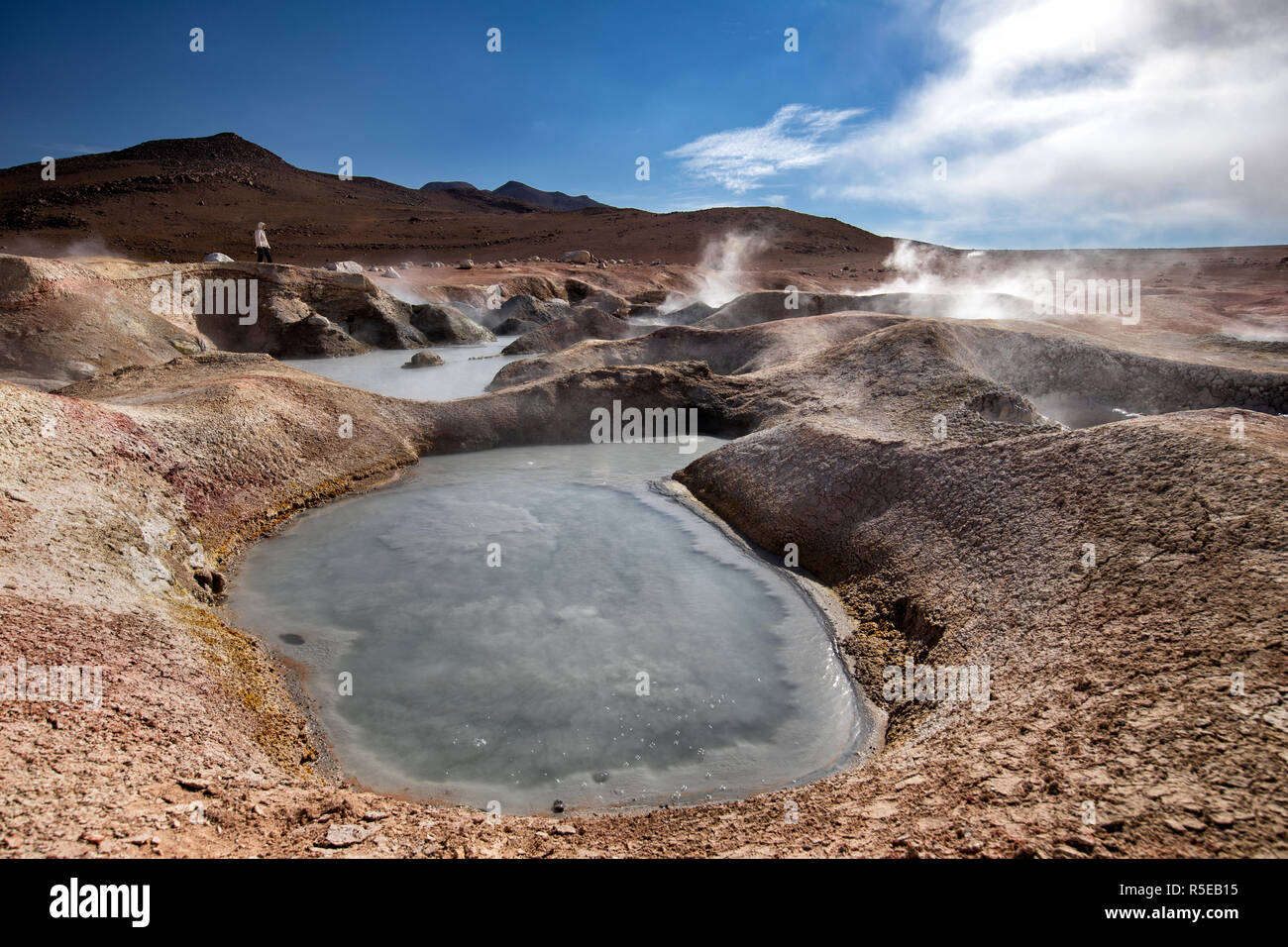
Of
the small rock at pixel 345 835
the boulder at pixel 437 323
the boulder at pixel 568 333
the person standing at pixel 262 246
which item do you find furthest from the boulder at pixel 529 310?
the small rock at pixel 345 835

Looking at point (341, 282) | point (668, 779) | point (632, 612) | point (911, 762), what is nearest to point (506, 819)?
point (668, 779)

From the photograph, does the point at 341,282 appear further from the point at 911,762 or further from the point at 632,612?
the point at 911,762

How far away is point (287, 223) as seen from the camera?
198ft

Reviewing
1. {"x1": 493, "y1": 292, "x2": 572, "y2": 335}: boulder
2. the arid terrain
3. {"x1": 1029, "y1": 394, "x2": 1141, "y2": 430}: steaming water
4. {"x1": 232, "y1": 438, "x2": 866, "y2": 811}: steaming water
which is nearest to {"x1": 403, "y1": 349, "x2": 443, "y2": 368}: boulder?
the arid terrain

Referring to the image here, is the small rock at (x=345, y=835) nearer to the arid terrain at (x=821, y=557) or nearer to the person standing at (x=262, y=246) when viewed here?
the arid terrain at (x=821, y=557)

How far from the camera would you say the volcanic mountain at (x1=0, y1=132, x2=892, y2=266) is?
50344mm

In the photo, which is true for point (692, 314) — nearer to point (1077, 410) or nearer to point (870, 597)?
point (1077, 410)

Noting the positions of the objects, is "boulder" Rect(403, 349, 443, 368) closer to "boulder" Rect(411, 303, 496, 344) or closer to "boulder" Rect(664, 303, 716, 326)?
"boulder" Rect(411, 303, 496, 344)

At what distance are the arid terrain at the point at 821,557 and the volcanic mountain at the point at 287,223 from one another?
38328mm

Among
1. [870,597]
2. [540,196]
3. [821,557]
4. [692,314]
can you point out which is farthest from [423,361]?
[540,196]

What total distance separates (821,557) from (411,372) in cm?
1588

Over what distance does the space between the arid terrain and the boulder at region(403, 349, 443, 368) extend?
5334mm

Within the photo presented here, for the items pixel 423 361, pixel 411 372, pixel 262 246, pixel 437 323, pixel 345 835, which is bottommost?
pixel 345 835
